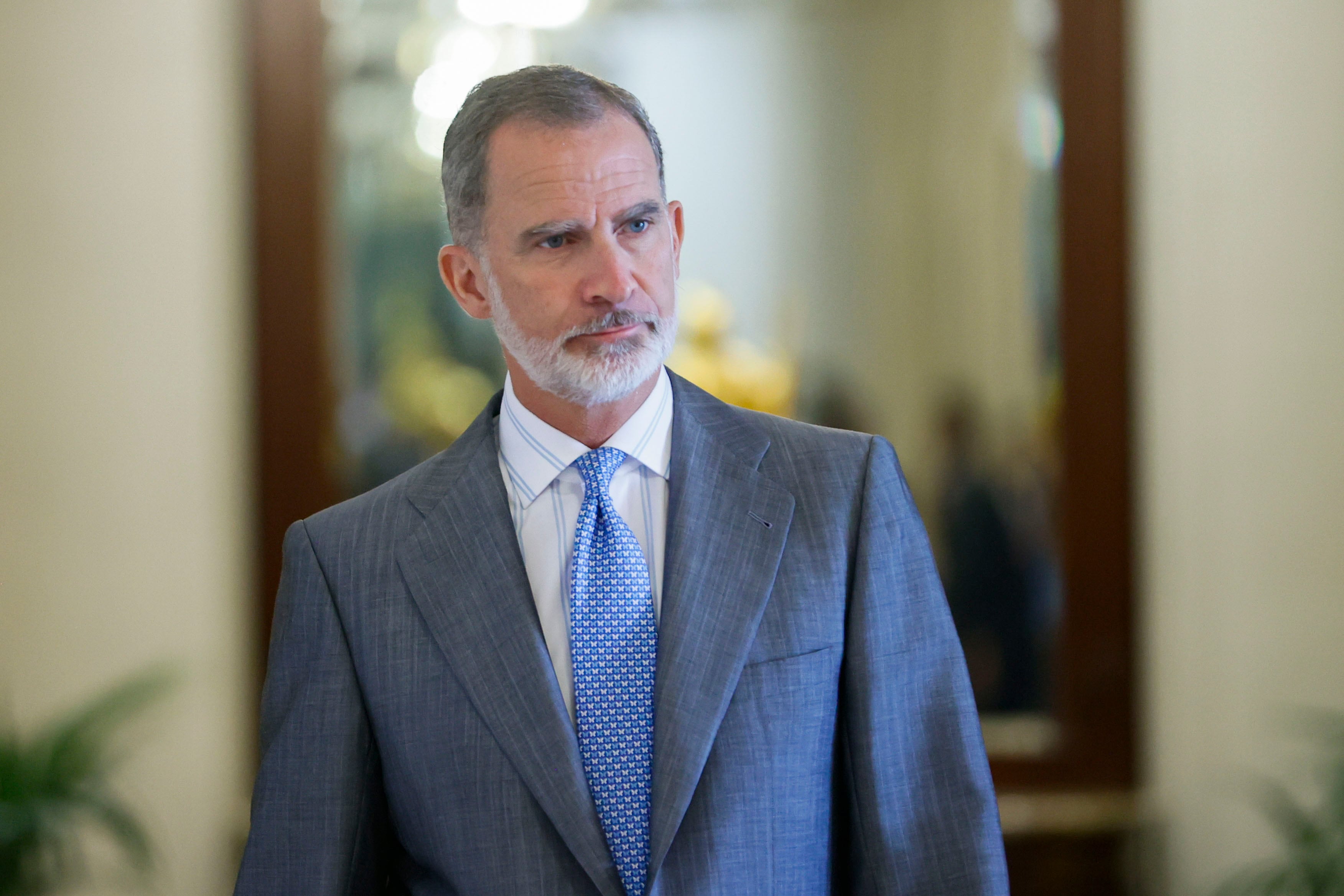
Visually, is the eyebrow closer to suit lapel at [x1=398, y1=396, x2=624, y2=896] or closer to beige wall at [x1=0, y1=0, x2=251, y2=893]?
suit lapel at [x1=398, y1=396, x2=624, y2=896]

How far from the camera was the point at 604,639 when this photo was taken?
1300mm

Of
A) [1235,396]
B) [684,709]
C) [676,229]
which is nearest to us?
[684,709]

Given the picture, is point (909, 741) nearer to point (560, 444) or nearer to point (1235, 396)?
point (560, 444)

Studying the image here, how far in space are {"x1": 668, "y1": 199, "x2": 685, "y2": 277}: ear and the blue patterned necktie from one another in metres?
0.27

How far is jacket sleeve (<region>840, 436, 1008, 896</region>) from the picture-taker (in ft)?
4.09

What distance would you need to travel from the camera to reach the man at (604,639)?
1.25 meters

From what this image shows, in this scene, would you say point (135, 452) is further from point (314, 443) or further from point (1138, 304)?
point (1138, 304)

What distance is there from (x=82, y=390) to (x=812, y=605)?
2.23 meters

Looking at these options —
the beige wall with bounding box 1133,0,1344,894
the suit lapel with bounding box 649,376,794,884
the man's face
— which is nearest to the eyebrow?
the man's face

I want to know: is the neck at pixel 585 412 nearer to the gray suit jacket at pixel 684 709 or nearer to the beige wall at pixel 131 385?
the gray suit jacket at pixel 684 709

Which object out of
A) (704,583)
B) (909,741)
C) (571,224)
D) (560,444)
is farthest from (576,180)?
(909,741)

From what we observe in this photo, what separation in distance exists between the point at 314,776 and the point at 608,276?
587 millimetres

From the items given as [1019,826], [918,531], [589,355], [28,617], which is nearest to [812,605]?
[918,531]

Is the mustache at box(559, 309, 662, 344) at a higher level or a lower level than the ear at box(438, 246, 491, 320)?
lower
